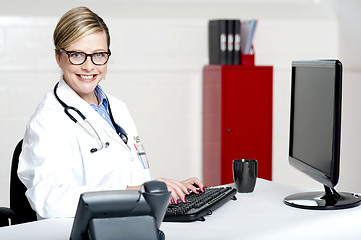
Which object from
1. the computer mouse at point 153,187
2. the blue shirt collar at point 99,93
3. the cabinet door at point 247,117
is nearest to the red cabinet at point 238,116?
the cabinet door at point 247,117

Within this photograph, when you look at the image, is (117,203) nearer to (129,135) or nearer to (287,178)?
(129,135)

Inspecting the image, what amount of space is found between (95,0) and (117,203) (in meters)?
2.75

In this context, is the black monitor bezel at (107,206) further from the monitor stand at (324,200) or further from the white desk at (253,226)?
the monitor stand at (324,200)

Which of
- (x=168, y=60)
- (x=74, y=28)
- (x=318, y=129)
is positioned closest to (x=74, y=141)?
(x=74, y=28)

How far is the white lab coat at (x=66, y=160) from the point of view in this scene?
1.63 metres

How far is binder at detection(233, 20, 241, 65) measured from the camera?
3680mm

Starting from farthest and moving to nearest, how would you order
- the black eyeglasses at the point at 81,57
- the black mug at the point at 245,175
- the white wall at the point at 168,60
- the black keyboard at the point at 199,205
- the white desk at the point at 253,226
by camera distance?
the white wall at the point at 168,60 → the black mug at the point at 245,175 → the black eyeglasses at the point at 81,57 → the black keyboard at the point at 199,205 → the white desk at the point at 253,226

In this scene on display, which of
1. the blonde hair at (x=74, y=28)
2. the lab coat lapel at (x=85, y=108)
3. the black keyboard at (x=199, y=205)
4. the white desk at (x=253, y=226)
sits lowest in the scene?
the white desk at (x=253, y=226)

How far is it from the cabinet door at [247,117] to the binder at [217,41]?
0.13m

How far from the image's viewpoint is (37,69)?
138 inches

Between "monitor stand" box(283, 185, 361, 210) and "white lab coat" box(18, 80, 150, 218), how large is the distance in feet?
1.74

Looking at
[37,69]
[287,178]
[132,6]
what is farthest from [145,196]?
[287,178]

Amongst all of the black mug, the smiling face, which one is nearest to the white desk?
the black mug

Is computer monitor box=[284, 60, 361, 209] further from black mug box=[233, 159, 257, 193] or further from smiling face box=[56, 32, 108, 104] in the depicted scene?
smiling face box=[56, 32, 108, 104]
